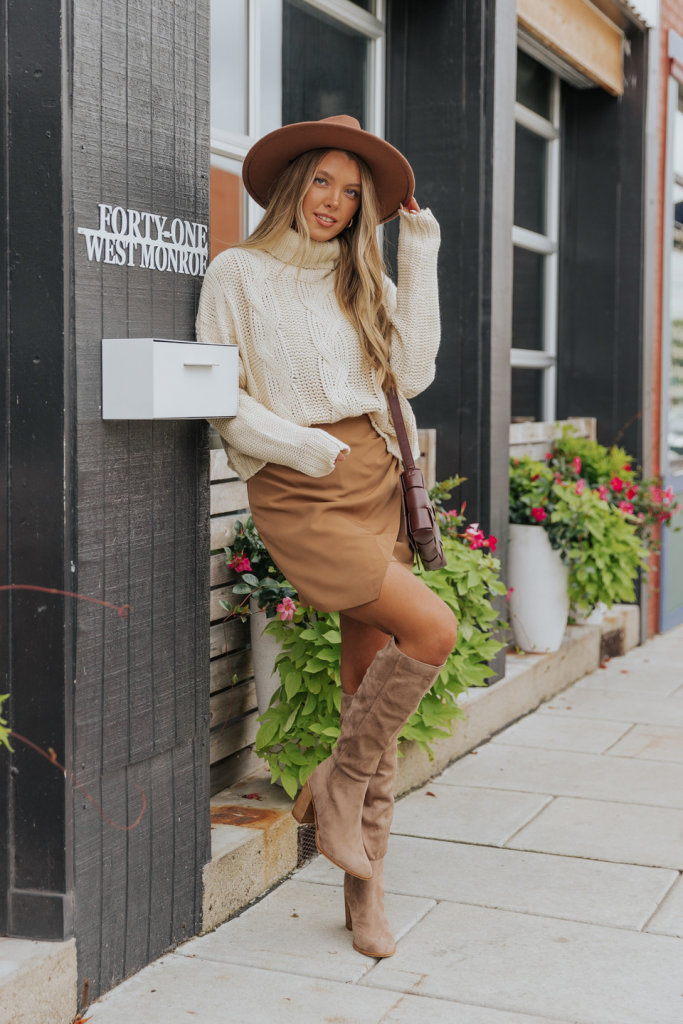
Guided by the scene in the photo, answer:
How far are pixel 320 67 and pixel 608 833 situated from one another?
116 inches

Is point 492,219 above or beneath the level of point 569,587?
above

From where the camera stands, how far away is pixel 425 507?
109 inches

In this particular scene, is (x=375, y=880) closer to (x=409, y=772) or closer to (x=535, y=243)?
(x=409, y=772)

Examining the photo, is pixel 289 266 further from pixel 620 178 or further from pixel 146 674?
pixel 620 178

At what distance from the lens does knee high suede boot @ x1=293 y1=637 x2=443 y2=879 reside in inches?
104

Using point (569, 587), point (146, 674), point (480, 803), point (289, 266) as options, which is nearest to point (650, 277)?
point (569, 587)

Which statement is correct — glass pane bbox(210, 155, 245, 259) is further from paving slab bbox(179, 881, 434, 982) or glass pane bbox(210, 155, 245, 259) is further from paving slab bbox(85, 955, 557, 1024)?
paving slab bbox(85, 955, 557, 1024)

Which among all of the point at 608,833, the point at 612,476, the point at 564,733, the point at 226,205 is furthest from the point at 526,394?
the point at 608,833

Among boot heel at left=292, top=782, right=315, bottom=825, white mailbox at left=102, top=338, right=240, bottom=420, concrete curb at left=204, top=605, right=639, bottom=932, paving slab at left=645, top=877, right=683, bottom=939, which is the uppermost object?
white mailbox at left=102, top=338, right=240, bottom=420

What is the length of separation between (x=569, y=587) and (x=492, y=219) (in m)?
1.83

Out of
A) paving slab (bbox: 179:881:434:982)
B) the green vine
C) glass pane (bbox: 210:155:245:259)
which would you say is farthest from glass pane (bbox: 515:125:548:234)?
paving slab (bbox: 179:881:434:982)

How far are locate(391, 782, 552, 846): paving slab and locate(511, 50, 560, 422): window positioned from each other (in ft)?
9.52

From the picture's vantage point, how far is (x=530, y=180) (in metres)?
6.46

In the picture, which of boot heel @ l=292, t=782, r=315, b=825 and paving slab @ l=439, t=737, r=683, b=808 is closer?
boot heel @ l=292, t=782, r=315, b=825
